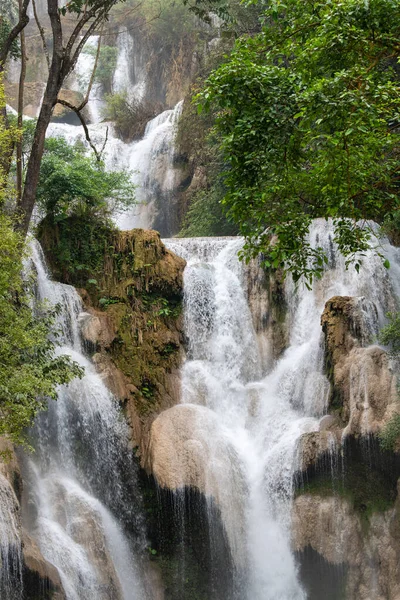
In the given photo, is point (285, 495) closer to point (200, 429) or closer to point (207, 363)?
point (200, 429)

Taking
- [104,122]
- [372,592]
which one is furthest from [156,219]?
[372,592]

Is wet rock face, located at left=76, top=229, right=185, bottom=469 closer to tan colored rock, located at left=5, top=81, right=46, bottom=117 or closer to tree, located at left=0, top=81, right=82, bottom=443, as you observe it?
tree, located at left=0, top=81, right=82, bottom=443

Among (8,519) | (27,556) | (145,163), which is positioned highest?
(145,163)

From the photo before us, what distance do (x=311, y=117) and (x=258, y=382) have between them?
999cm

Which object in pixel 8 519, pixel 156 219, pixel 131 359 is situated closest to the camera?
pixel 8 519

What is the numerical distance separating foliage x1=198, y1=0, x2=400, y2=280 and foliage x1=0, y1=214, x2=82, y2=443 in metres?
3.39

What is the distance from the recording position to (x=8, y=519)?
9914 millimetres

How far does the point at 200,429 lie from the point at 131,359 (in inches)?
111

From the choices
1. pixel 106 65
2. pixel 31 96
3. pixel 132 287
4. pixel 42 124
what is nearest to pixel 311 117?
pixel 42 124

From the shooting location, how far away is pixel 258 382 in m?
17.1

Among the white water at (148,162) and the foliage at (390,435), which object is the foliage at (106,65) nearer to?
the white water at (148,162)

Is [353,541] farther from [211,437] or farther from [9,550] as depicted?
[9,550]

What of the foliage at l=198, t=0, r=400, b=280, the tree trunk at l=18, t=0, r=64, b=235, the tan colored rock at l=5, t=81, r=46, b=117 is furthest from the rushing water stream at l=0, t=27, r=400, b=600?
the tan colored rock at l=5, t=81, r=46, b=117

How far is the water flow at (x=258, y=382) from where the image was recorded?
45.1ft
